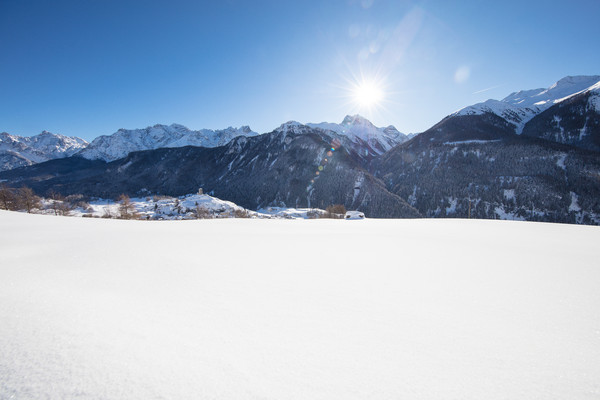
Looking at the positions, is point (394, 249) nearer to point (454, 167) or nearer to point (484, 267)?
point (484, 267)

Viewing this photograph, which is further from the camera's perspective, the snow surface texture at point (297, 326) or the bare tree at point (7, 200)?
the bare tree at point (7, 200)

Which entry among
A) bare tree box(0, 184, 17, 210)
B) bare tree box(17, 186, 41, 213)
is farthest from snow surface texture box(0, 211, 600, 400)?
bare tree box(17, 186, 41, 213)

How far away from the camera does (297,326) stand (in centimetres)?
232

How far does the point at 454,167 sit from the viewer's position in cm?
16312

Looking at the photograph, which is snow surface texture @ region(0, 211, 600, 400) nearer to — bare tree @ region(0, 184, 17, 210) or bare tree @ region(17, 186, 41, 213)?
bare tree @ region(0, 184, 17, 210)

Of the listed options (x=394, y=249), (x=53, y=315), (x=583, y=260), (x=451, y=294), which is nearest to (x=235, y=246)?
(x=53, y=315)

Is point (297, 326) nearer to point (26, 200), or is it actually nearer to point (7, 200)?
point (7, 200)

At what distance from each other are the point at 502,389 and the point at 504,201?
17713cm

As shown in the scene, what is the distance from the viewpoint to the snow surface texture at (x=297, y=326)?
1.62 meters

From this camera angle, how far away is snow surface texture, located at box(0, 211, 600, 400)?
162 cm

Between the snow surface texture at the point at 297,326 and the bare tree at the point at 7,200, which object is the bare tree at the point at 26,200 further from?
the snow surface texture at the point at 297,326

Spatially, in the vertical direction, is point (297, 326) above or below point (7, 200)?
above

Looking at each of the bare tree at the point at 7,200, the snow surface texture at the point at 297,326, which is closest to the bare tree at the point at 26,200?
the bare tree at the point at 7,200

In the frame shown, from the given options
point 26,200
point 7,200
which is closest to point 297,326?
point 7,200
